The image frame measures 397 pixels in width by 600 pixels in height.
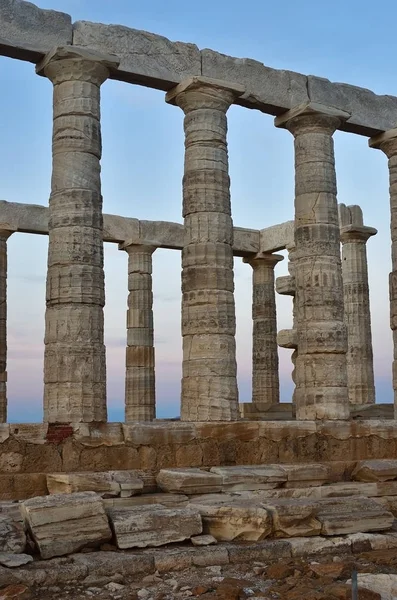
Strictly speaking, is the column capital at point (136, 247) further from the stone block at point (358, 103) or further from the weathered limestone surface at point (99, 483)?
the weathered limestone surface at point (99, 483)

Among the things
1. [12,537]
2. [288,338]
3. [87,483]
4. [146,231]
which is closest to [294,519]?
[87,483]

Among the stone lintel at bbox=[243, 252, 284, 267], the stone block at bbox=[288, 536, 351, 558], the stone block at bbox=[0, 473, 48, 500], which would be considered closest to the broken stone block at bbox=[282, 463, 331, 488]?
the stone block at bbox=[288, 536, 351, 558]

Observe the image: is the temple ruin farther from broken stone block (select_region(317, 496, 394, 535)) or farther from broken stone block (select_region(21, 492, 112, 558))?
broken stone block (select_region(21, 492, 112, 558))

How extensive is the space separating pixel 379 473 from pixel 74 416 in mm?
5680

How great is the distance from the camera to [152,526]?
9.77 m

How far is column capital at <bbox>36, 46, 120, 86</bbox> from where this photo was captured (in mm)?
14602

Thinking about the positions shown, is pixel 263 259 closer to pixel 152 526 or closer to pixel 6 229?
pixel 6 229

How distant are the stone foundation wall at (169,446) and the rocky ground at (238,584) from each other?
4.54 m

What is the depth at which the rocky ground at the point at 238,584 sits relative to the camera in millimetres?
7715

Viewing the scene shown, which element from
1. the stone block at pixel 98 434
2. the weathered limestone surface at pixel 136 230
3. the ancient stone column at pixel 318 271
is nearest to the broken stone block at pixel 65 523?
the stone block at pixel 98 434

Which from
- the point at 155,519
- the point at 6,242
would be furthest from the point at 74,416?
the point at 6,242

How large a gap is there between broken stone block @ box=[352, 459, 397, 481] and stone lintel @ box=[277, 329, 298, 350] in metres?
11.3

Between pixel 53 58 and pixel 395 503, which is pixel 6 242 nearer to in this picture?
pixel 53 58

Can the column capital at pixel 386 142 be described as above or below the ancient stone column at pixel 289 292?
above
